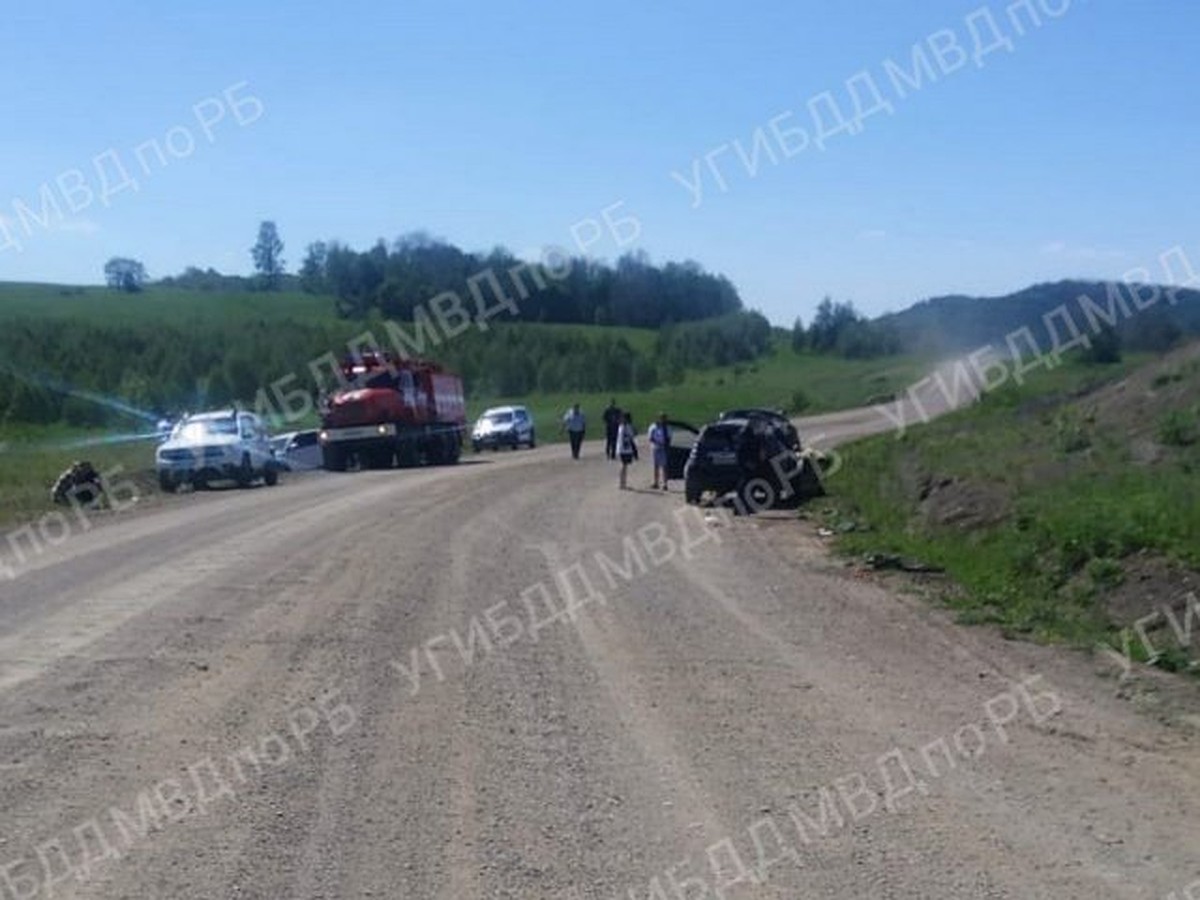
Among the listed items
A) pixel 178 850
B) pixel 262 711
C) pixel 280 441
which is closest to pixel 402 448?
pixel 280 441

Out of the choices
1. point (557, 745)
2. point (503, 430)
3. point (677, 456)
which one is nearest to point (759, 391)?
point (503, 430)

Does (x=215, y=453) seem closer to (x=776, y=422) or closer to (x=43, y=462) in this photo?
(x=43, y=462)

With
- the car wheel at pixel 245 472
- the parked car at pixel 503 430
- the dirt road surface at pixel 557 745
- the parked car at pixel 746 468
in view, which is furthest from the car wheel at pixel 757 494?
the parked car at pixel 503 430

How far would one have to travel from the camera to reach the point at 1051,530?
15969 mm

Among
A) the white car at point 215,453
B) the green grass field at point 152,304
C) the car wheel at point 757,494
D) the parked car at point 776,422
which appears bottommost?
the car wheel at point 757,494

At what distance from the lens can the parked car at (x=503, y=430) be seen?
57094mm

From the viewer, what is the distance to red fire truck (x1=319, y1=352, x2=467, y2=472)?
144 ft

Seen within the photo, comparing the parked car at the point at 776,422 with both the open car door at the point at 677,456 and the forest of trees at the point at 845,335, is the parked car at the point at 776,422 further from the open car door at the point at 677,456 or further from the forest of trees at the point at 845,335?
the forest of trees at the point at 845,335

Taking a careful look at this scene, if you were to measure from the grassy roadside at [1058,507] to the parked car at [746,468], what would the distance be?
3.31 ft

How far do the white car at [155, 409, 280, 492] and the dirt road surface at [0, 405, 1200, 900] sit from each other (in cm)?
1887

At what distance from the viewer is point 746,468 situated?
2780cm

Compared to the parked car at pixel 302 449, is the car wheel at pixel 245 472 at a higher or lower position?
lower

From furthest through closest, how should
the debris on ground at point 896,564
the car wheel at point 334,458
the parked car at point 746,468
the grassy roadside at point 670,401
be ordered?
the car wheel at point 334,458 < the grassy roadside at point 670,401 < the parked car at point 746,468 < the debris on ground at point 896,564

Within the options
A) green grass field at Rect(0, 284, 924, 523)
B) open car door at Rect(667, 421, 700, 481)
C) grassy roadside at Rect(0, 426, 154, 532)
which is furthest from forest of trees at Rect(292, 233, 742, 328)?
open car door at Rect(667, 421, 700, 481)
